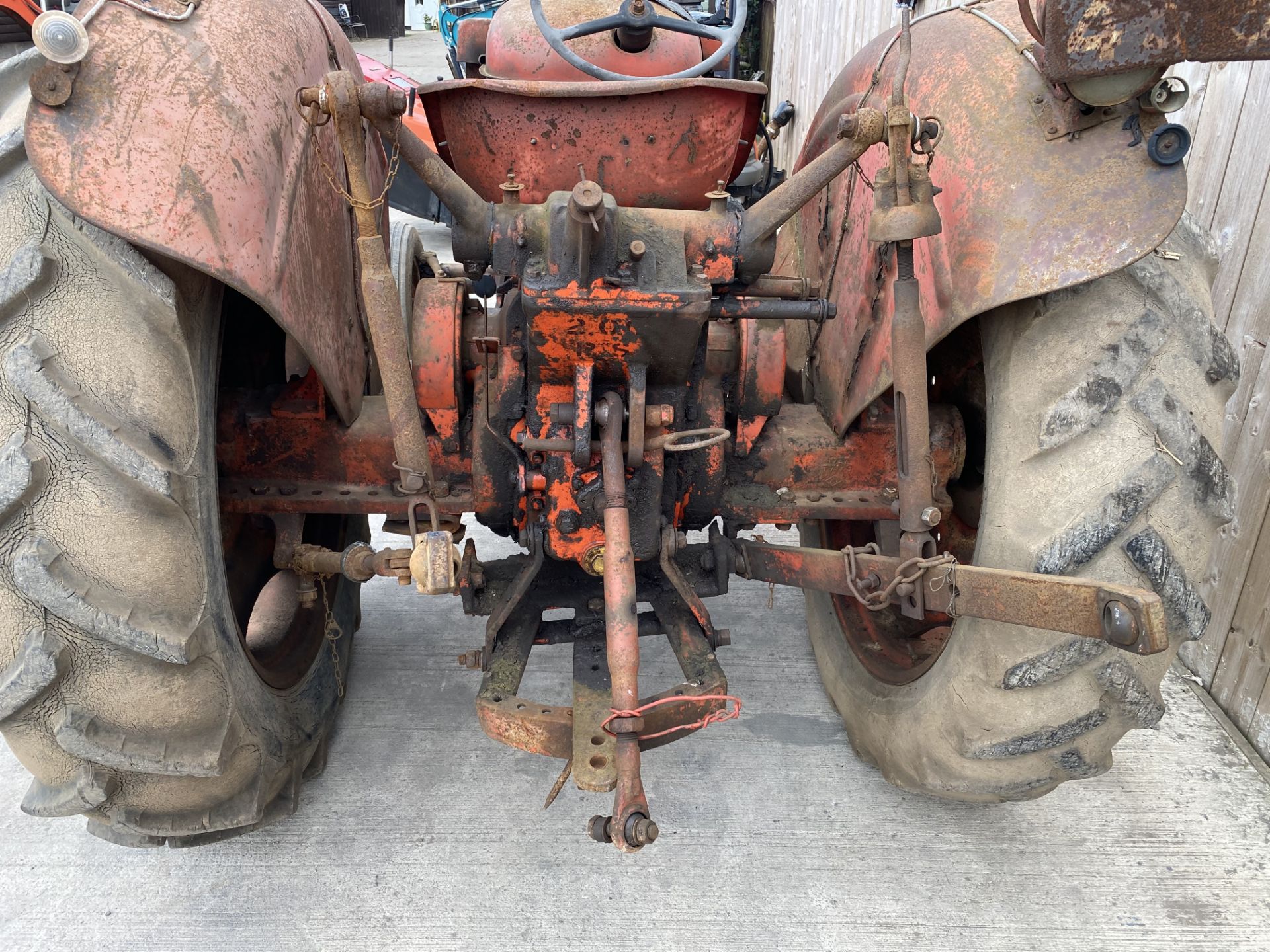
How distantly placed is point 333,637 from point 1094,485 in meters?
1.74

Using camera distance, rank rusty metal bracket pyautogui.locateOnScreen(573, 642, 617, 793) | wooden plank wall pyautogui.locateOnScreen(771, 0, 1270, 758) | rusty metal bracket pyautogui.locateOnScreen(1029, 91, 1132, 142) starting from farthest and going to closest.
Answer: wooden plank wall pyautogui.locateOnScreen(771, 0, 1270, 758), rusty metal bracket pyautogui.locateOnScreen(573, 642, 617, 793), rusty metal bracket pyautogui.locateOnScreen(1029, 91, 1132, 142)

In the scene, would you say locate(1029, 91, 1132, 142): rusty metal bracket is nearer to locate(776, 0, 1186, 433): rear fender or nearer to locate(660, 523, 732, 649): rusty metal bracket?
locate(776, 0, 1186, 433): rear fender

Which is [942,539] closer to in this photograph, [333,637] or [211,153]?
[333,637]

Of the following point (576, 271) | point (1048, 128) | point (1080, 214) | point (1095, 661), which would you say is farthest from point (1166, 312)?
point (576, 271)

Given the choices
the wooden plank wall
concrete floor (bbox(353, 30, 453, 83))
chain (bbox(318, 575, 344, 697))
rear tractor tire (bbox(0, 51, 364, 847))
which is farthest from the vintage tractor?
concrete floor (bbox(353, 30, 453, 83))

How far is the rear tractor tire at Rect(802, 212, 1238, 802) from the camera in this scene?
4.92 ft

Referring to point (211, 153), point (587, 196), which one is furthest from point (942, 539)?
point (211, 153)

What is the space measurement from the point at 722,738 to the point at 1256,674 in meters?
1.49

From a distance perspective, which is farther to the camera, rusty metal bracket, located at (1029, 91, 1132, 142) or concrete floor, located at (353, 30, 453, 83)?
concrete floor, located at (353, 30, 453, 83)

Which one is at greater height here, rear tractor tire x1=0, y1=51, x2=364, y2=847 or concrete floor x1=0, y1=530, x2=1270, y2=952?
rear tractor tire x1=0, y1=51, x2=364, y2=847

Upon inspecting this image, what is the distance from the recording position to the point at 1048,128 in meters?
1.51

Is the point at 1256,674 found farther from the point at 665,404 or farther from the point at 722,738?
the point at 665,404

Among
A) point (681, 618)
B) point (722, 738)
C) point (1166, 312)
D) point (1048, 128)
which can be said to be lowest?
point (722, 738)

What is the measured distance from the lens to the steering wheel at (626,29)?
2043 mm
